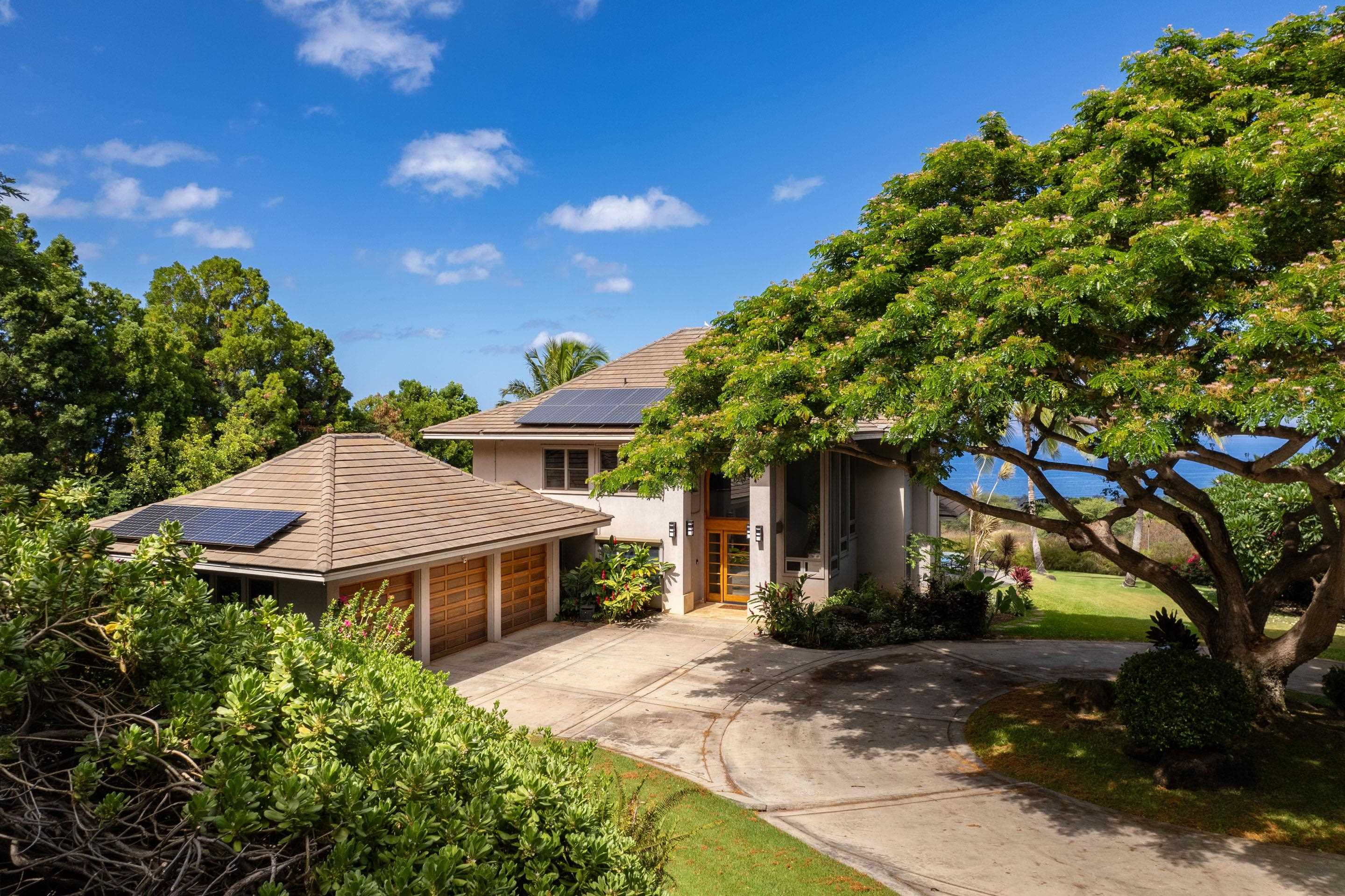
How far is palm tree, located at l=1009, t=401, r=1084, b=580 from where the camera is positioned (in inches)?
404

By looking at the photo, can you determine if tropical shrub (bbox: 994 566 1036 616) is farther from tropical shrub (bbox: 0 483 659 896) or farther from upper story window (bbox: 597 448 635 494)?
tropical shrub (bbox: 0 483 659 896)

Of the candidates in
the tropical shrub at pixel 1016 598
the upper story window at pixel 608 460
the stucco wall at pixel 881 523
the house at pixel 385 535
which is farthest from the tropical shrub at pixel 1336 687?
the house at pixel 385 535

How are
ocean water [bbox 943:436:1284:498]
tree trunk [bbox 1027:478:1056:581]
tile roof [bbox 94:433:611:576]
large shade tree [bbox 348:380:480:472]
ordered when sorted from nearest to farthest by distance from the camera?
tile roof [bbox 94:433:611:576] < tree trunk [bbox 1027:478:1056:581] < large shade tree [bbox 348:380:480:472] < ocean water [bbox 943:436:1284:498]

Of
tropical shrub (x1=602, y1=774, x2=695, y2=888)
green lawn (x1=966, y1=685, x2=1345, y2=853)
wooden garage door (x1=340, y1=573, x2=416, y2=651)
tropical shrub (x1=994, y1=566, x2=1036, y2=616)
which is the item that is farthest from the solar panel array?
tropical shrub (x1=602, y1=774, x2=695, y2=888)

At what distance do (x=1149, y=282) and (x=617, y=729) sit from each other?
977cm

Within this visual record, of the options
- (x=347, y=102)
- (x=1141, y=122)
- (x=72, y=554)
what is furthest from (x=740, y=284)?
(x=347, y=102)

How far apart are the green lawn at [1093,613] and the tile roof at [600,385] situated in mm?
12936

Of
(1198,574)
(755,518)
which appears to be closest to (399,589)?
(755,518)

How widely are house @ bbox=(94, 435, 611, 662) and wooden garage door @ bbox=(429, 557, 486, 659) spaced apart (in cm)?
3

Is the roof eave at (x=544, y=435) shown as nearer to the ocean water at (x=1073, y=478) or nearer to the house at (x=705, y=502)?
the house at (x=705, y=502)

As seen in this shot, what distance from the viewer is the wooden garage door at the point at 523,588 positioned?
18.8m

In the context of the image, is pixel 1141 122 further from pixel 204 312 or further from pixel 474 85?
pixel 204 312

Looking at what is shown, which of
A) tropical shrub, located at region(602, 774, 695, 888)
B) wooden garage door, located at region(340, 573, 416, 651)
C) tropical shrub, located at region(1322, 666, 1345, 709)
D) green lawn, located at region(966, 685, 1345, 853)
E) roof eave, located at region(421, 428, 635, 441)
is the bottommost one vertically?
green lawn, located at region(966, 685, 1345, 853)

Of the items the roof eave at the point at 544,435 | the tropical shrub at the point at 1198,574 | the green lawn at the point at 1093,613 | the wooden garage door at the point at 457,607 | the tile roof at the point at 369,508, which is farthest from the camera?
the tropical shrub at the point at 1198,574
